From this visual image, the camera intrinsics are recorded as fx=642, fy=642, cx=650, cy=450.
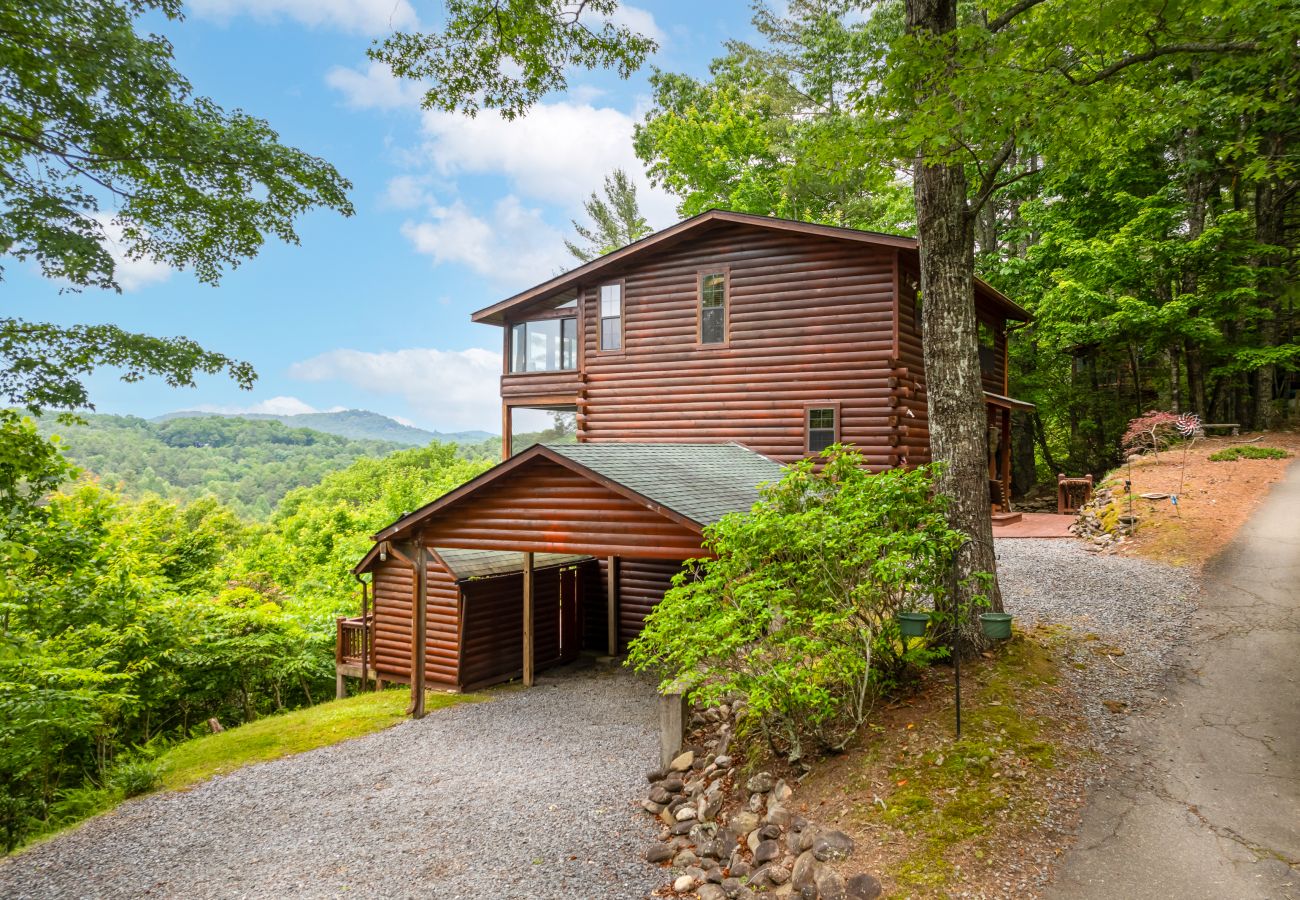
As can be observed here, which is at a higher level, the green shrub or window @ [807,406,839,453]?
window @ [807,406,839,453]

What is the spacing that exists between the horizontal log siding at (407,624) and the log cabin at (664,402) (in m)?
0.03

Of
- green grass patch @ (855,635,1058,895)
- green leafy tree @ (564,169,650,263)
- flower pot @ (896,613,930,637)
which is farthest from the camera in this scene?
green leafy tree @ (564,169,650,263)

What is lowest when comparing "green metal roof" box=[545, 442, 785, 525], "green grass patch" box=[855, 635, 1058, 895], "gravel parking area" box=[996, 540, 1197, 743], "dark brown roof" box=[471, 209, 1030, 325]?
"green grass patch" box=[855, 635, 1058, 895]

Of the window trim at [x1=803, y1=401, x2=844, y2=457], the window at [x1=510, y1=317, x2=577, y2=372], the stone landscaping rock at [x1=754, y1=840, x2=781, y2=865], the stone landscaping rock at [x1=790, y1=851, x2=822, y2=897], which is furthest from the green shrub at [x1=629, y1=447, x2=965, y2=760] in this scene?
the window at [x1=510, y1=317, x2=577, y2=372]

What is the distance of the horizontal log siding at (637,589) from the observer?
44.7 ft

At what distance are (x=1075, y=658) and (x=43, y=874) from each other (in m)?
10.5

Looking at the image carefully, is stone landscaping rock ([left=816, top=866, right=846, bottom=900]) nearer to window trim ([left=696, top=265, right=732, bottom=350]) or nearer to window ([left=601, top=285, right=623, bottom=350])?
window trim ([left=696, top=265, right=732, bottom=350])

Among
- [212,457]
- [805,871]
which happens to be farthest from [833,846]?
[212,457]

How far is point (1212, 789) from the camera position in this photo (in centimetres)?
454

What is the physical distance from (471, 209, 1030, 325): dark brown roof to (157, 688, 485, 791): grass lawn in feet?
29.9

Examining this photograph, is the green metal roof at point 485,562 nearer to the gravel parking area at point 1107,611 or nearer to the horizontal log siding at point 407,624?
the horizontal log siding at point 407,624

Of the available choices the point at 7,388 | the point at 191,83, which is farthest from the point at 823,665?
the point at 191,83

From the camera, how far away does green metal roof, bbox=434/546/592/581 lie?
11.6m

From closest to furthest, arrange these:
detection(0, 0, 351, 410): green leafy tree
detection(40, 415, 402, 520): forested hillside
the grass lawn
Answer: detection(0, 0, 351, 410): green leafy tree, the grass lawn, detection(40, 415, 402, 520): forested hillside
